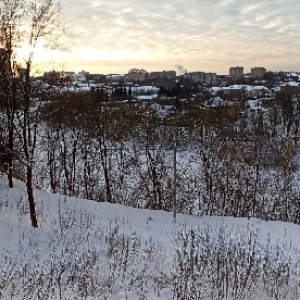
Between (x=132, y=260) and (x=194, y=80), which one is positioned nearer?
(x=132, y=260)

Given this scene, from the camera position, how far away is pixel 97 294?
718cm

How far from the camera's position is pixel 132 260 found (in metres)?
9.12

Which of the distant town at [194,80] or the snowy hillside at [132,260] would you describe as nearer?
the snowy hillside at [132,260]

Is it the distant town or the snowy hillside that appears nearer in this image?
the snowy hillside

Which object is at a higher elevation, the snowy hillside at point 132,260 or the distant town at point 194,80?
the distant town at point 194,80

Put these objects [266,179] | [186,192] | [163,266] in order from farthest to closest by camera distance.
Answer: [266,179]
[186,192]
[163,266]

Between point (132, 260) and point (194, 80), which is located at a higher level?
point (194, 80)

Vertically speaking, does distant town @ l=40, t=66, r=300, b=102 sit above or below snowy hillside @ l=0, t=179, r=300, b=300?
above

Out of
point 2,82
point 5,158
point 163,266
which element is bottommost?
point 163,266

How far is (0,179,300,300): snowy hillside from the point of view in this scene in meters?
7.49

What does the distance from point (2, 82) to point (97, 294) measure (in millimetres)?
6094

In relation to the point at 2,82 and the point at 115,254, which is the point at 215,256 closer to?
the point at 115,254

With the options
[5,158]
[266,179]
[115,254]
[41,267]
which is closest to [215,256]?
[115,254]

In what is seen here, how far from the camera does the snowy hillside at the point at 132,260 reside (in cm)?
749
